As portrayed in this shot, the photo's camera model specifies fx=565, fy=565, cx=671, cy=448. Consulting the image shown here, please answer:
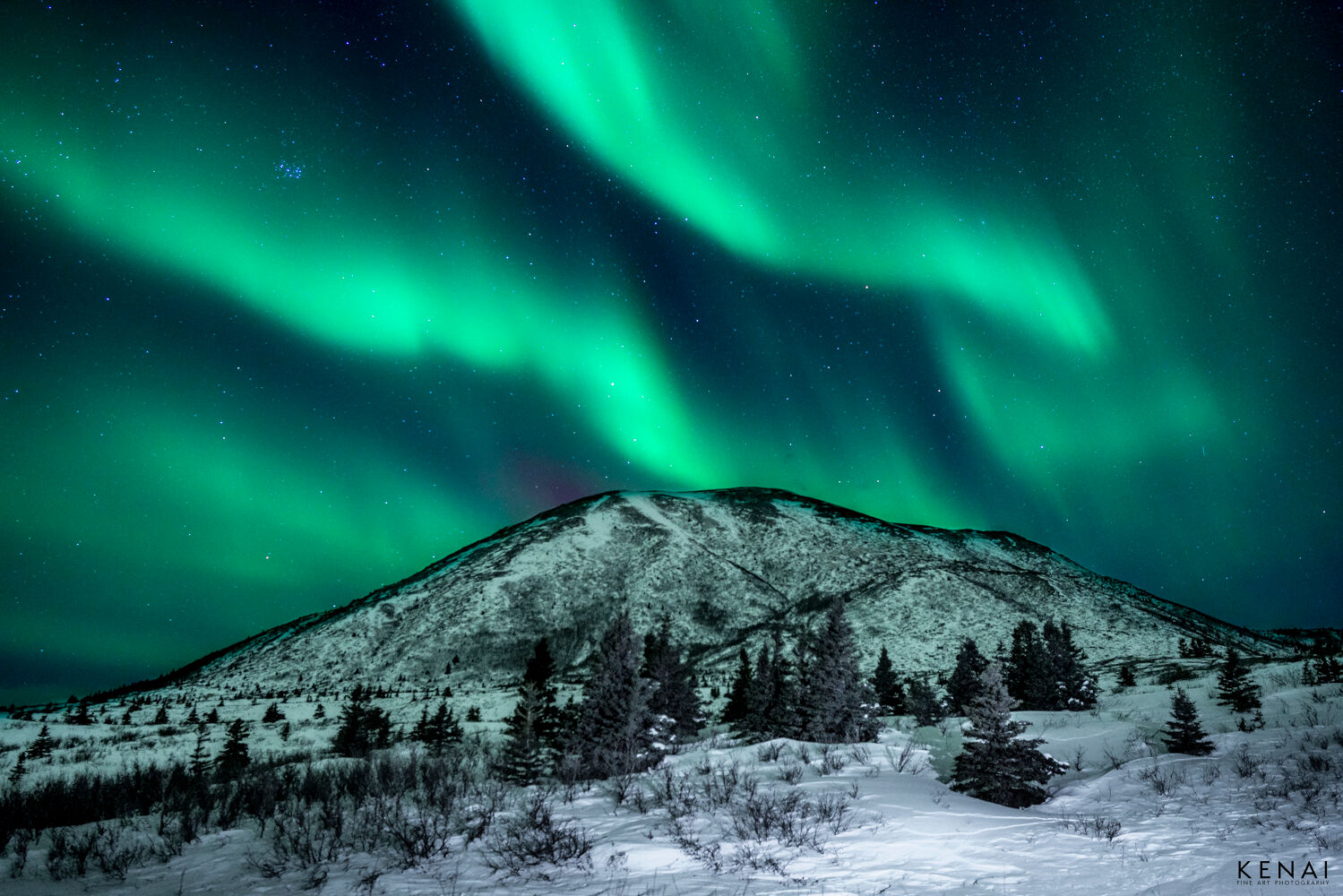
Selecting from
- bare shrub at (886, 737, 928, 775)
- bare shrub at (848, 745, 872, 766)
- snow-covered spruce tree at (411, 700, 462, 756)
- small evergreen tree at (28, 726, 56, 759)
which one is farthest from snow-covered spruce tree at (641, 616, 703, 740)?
small evergreen tree at (28, 726, 56, 759)

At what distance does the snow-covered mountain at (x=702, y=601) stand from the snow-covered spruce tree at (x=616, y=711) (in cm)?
4928

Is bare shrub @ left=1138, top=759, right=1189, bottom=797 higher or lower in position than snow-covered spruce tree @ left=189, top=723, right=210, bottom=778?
higher

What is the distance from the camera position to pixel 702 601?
110 m

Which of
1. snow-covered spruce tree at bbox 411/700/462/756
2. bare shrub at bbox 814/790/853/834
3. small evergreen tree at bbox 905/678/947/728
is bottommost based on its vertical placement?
small evergreen tree at bbox 905/678/947/728

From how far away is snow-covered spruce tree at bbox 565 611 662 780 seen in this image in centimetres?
1835

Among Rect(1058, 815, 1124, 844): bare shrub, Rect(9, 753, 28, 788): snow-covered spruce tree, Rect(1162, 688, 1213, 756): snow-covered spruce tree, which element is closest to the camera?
Rect(1058, 815, 1124, 844): bare shrub

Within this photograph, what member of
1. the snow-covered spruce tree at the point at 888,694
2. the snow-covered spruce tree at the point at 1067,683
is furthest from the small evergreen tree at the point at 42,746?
the snow-covered spruce tree at the point at 1067,683

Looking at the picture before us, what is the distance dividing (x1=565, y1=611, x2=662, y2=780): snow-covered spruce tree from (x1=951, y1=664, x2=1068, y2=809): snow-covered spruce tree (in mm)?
9395

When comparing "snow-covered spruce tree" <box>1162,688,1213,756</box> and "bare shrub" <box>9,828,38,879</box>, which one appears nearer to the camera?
"bare shrub" <box>9,828,38,879</box>

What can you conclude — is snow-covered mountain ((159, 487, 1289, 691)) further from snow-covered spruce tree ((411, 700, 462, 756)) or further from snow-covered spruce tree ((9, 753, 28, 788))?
snow-covered spruce tree ((9, 753, 28, 788))

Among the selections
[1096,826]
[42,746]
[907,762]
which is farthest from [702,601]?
[1096,826]

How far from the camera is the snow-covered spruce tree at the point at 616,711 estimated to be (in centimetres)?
1835

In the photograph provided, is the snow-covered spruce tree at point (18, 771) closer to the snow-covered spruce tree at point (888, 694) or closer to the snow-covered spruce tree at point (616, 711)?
the snow-covered spruce tree at point (616, 711)

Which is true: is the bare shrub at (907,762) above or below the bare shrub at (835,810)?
below
